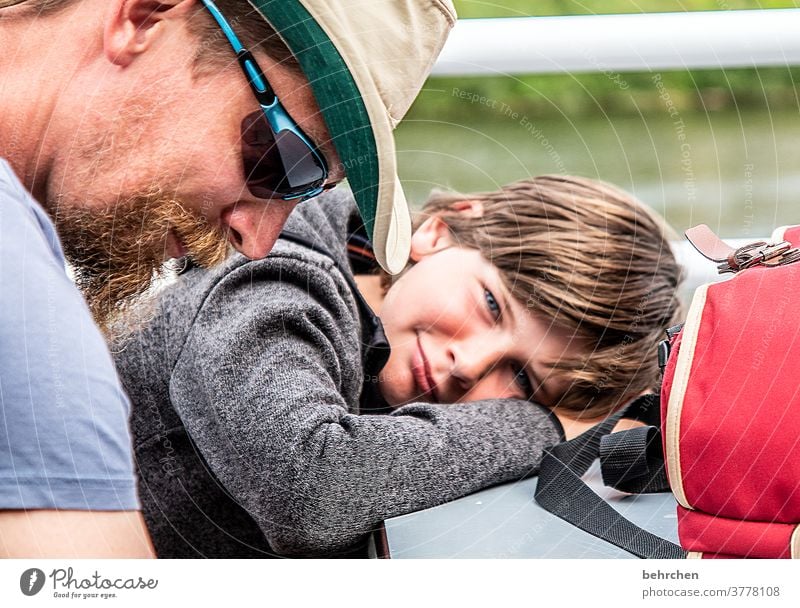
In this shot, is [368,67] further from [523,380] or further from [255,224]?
[523,380]

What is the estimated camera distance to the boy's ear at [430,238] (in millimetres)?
714

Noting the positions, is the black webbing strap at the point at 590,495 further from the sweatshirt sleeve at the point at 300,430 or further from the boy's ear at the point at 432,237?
the boy's ear at the point at 432,237

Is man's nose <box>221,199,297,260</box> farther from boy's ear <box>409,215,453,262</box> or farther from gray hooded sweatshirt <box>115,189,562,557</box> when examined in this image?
boy's ear <box>409,215,453,262</box>

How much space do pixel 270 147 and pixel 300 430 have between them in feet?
0.58

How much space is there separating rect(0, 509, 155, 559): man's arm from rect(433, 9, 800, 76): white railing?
40 cm

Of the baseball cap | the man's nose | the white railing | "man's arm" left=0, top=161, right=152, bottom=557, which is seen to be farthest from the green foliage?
"man's arm" left=0, top=161, right=152, bottom=557

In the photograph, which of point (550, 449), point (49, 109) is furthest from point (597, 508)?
point (49, 109)

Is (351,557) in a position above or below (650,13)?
below

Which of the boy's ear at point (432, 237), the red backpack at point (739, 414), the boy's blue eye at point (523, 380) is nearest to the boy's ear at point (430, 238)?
the boy's ear at point (432, 237)

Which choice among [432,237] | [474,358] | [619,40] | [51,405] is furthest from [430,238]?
[51,405]

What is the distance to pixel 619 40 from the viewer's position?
2.20 feet
